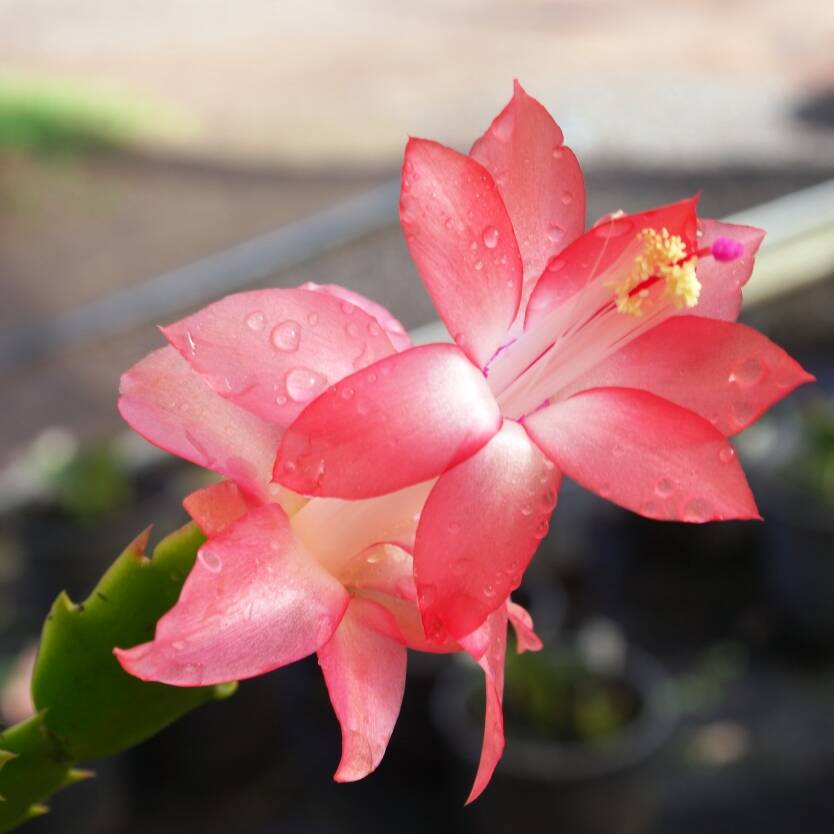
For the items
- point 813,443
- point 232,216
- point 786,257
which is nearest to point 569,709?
point 813,443

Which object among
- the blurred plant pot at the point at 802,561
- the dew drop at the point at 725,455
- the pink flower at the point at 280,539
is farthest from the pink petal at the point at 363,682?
the blurred plant pot at the point at 802,561

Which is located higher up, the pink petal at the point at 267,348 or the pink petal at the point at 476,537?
the pink petal at the point at 267,348

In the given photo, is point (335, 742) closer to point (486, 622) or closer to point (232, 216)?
point (486, 622)

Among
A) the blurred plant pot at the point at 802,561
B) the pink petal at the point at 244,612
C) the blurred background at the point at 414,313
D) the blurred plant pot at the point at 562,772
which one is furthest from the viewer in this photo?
the blurred plant pot at the point at 802,561

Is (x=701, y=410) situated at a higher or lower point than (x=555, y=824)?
higher

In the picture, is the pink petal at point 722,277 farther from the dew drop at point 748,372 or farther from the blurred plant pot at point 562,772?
the blurred plant pot at point 562,772

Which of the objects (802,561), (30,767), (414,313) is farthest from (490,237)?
(414,313)

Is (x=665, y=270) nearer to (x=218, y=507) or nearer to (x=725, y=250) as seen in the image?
(x=725, y=250)
